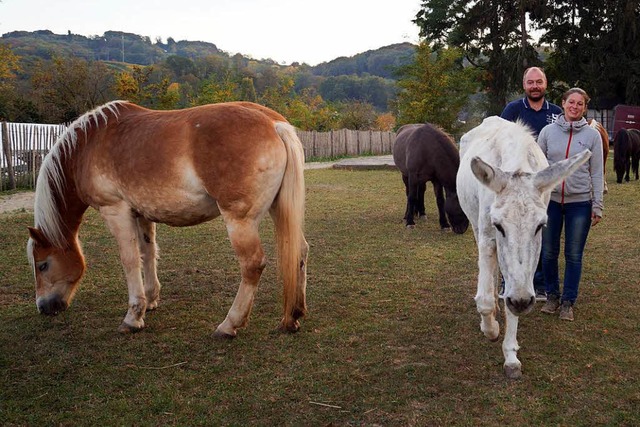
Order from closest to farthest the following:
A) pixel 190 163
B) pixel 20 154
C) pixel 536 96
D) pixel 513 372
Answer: pixel 513 372
pixel 190 163
pixel 536 96
pixel 20 154

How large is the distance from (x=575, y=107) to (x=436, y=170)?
4321 millimetres

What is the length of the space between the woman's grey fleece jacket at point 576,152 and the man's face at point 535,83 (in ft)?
1.23

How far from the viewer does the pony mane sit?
14.4 ft

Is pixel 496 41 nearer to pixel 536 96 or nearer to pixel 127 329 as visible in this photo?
pixel 536 96

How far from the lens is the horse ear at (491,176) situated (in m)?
2.92

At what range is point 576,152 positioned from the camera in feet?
13.6

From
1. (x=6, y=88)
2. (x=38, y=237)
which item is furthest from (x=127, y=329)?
(x=6, y=88)

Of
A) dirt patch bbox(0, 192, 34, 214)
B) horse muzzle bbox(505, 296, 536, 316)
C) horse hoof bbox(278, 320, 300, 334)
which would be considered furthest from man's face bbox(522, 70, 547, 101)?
dirt patch bbox(0, 192, 34, 214)

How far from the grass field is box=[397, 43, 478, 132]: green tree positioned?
23277mm

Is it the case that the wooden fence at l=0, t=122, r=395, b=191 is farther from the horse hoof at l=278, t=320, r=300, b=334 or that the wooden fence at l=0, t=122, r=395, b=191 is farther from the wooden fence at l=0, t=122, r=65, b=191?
the horse hoof at l=278, t=320, r=300, b=334

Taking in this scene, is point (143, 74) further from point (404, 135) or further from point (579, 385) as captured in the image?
point (579, 385)

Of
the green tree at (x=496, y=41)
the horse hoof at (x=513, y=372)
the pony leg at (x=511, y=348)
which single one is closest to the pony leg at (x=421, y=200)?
the pony leg at (x=511, y=348)

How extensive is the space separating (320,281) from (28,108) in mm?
23275

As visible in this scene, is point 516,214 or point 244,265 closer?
point 516,214
